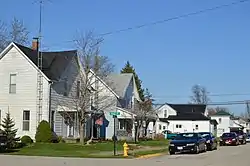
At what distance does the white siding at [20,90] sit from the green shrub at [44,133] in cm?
135

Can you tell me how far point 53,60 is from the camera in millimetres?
43750

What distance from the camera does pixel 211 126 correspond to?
9762 cm


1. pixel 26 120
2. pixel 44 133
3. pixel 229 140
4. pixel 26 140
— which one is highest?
pixel 26 120

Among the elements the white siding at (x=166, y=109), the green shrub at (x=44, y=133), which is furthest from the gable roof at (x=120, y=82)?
the white siding at (x=166, y=109)

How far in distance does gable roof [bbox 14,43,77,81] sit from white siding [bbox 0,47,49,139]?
78 cm

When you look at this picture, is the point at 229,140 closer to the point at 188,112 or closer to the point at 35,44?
the point at 35,44

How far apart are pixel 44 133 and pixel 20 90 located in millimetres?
5171

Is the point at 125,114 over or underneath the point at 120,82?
underneath

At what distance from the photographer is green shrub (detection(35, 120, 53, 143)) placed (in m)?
37.7

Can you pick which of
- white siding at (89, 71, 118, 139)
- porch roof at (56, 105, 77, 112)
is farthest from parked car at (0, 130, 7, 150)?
white siding at (89, 71, 118, 139)

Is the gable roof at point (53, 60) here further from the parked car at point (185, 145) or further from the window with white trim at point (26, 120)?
the parked car at point (185, 145)

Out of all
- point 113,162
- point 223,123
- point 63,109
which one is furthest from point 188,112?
point 113,162

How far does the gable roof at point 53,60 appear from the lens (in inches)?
1610

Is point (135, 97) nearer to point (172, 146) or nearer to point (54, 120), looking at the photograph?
point (54, 120)
